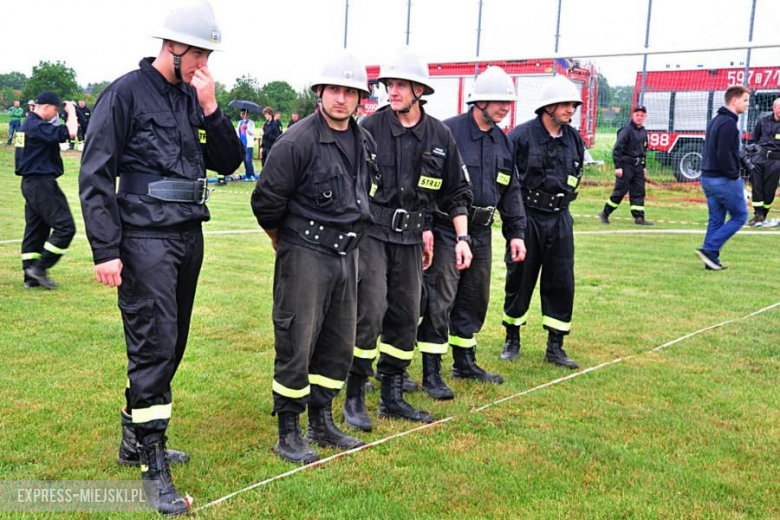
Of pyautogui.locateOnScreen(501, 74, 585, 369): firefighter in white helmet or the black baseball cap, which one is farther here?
the black baseball cap

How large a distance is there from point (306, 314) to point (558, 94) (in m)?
3.06

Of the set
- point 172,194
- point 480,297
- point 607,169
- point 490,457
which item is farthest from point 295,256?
→ point 607,169

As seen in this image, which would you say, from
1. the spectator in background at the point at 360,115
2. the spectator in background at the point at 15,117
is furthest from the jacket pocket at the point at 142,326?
the spectator in background at the point at 15,117

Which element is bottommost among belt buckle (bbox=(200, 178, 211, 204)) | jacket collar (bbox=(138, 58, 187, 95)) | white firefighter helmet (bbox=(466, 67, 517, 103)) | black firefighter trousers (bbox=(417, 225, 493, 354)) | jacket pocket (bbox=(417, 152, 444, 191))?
black firefighter trousers (bbox=(417, 225, 493, 354))

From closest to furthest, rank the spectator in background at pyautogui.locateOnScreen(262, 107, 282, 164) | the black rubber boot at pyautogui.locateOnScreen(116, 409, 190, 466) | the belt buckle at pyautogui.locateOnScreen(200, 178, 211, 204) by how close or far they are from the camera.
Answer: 1. the belt buckle at pyautogui.locateOnScreen(200, 178, 211, 204)
2. the black rubber boot at pyautogui.locateOnScreen(116, 409, 190, 466)
3. the spectator in background at pyautogui.locateOnScreen(262, 107, 282, 164)

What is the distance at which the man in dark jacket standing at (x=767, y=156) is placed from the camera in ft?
48.0

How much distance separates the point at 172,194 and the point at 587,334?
4.66 m

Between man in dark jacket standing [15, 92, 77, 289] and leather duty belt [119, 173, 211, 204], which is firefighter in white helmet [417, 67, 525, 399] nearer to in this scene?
leather duty belt [119, 173, 211, 204]

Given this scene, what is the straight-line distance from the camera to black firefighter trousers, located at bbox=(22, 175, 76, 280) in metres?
8.57

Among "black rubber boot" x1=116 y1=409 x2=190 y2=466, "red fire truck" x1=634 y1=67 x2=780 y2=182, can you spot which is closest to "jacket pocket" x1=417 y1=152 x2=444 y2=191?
"black rubber boot" x1=116 y1=409 x2=190 y2=466

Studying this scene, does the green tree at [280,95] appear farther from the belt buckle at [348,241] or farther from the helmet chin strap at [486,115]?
the belt buckle at [348,241]

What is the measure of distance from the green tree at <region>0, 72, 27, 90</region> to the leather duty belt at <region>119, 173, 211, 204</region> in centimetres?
5815

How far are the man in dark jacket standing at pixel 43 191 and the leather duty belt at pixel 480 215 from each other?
190 inches

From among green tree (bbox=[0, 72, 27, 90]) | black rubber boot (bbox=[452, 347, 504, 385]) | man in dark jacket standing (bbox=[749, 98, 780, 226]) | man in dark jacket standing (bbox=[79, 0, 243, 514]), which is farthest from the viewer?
green tree (bbox=[0, 72, 27, 90])
